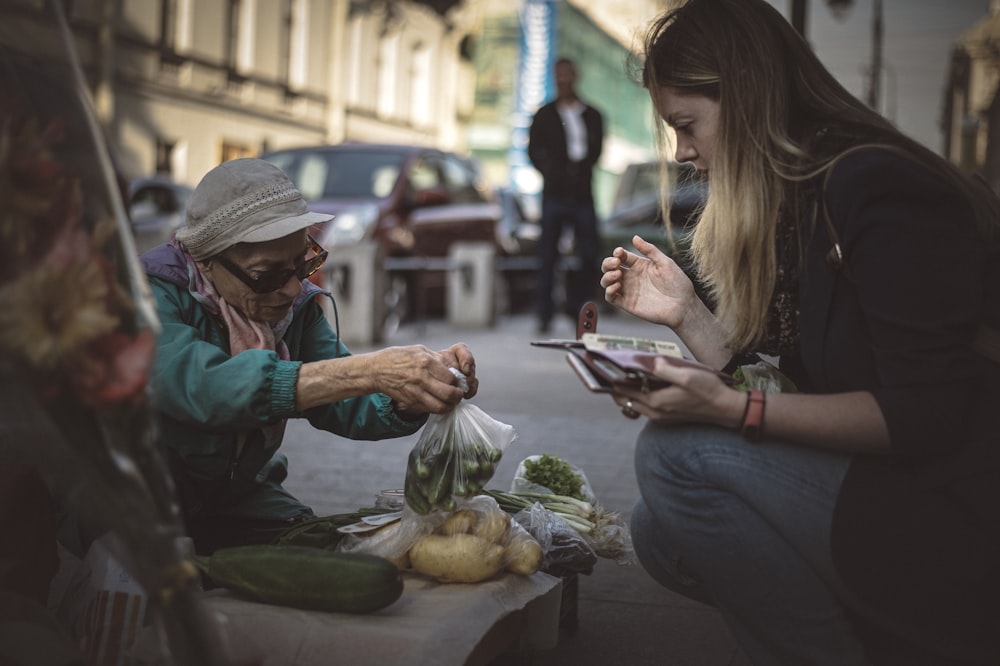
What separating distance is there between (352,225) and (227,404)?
358 inches

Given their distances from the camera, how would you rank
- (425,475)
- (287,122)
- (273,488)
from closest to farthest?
(425,475)
(273,488)
(287,122)

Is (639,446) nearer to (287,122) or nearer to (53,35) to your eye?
(53,35)

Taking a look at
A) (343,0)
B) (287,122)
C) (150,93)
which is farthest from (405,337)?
(343,0)

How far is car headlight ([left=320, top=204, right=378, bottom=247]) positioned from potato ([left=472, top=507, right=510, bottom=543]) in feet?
28.7

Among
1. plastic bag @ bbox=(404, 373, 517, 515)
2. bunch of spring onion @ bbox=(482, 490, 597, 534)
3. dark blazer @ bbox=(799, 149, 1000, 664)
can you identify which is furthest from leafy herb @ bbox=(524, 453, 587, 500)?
dark blazer @ bbox=(799, 149, 1000, 664)

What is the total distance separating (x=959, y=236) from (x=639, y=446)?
32.3 inches

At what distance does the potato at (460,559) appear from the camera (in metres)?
2.77

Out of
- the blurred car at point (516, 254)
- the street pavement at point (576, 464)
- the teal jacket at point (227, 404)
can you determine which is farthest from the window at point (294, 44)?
the teal jacket at point (227, 404)

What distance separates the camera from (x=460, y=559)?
2.77 m

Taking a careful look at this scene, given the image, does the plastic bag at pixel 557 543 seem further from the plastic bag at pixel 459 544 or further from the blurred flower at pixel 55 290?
the blurred flower at pixel 55 290

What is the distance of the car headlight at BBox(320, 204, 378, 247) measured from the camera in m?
11.6

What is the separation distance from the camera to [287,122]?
99.4ft

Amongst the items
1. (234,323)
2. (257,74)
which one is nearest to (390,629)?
(234,323)

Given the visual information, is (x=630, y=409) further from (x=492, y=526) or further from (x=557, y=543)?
(x=557, y=543)
